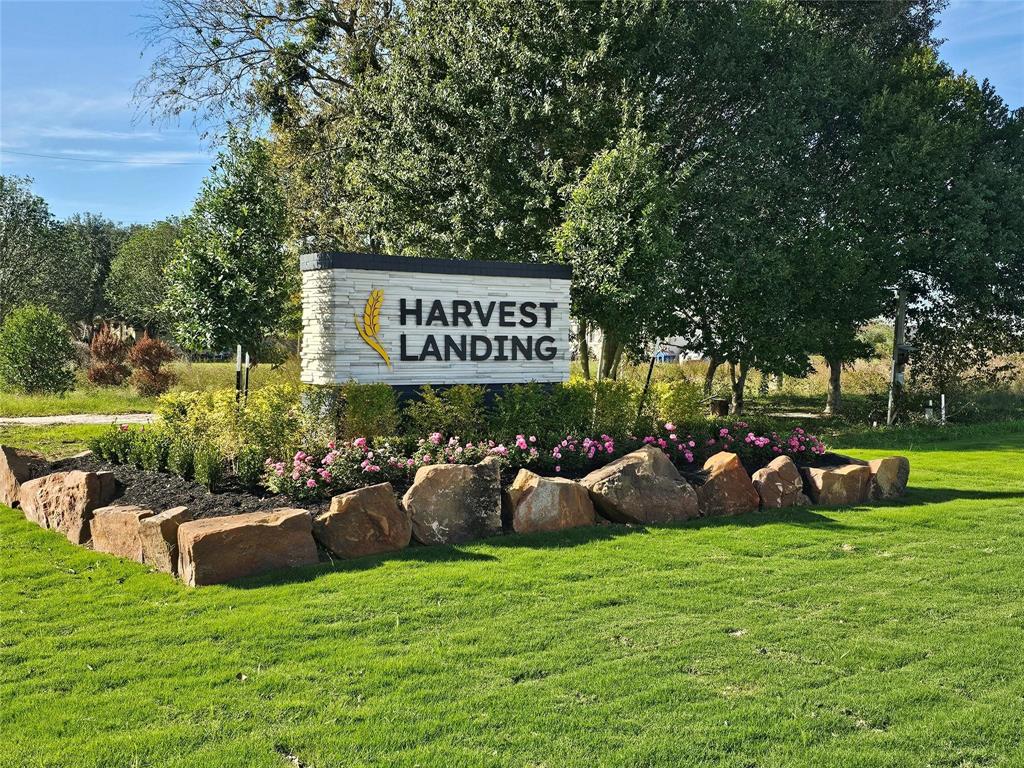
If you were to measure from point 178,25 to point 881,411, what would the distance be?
19.4m

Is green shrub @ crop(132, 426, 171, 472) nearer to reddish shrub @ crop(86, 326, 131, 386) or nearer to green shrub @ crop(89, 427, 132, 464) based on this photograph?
green shrub @ crop(89, 427, 132, 464)

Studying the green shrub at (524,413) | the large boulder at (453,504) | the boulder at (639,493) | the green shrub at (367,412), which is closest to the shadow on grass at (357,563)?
the large boulder at (453,504)

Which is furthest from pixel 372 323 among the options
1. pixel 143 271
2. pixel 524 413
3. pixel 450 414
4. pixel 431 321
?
pixel 143 271

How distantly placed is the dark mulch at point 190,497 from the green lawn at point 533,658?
2.56 feet

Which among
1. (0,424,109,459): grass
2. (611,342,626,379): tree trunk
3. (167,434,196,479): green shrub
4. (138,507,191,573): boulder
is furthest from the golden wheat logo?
(611,342,626,379): tree trunk

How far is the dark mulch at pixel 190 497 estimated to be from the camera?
702 cm

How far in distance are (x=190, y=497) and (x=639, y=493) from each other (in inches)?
163

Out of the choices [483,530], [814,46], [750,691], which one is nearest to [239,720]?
[750,691]

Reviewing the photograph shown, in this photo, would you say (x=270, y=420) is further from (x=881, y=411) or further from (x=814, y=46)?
(x=881, y=411)

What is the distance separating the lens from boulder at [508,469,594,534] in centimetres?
729

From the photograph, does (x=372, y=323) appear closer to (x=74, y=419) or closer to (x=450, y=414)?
(x=450, y=414)

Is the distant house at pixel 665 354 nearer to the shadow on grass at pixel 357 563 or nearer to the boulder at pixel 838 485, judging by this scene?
the boulder at pixel 838 485

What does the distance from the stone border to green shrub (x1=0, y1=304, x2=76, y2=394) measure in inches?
512

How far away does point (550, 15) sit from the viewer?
15688 mm
